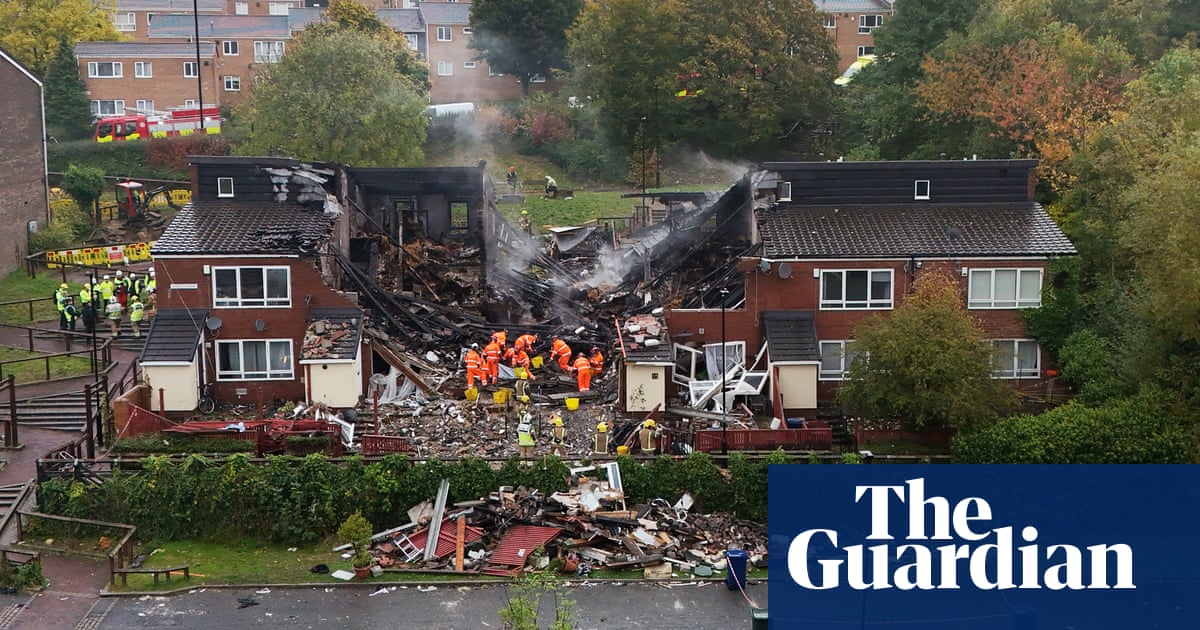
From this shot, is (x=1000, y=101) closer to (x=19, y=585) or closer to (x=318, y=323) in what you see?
(x=318, y=323)

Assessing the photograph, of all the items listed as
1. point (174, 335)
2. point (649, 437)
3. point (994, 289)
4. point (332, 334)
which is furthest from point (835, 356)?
point (174, 335)

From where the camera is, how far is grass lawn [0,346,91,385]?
47.9 m

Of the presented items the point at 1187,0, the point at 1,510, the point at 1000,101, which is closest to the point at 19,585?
the point at 1,510

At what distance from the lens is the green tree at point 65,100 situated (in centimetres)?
8312

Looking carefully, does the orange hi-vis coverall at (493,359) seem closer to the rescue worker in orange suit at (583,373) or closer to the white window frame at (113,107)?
the rescue worker in orange suit at (583,373)

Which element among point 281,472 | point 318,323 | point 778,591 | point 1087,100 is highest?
point 1087,100

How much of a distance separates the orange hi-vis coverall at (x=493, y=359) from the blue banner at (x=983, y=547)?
10.7 m

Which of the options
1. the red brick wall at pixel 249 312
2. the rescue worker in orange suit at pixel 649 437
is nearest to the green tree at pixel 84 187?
the red brick wall at pixel 249 312

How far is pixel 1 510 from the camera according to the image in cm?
3900

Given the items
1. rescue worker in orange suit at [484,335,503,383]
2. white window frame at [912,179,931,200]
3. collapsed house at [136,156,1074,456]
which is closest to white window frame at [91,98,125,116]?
collapsed house at [136,156,1074,456]

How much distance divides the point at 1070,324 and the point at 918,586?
1576 cm

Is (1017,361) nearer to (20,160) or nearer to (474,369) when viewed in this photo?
(474,369)

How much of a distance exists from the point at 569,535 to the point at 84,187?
39528 mm

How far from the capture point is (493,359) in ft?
151
